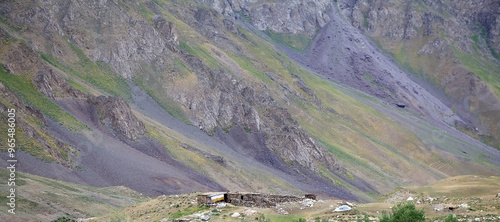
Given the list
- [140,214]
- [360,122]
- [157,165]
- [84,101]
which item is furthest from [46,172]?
[360,122]

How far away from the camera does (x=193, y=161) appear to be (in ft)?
399

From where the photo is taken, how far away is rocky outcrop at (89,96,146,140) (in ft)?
396

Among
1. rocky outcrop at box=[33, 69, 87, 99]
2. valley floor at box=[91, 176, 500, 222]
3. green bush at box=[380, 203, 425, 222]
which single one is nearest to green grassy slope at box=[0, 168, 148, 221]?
valley floor at box=[91, 176, 500, 222]

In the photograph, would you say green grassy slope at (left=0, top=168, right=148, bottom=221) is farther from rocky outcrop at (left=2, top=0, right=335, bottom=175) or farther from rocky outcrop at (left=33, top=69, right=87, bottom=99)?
rocky outcrop at (left=2, top=0, right=335, bottom=175)

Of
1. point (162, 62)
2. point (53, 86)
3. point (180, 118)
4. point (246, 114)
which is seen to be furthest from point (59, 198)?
point (162, 62)

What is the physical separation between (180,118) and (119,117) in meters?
22.3

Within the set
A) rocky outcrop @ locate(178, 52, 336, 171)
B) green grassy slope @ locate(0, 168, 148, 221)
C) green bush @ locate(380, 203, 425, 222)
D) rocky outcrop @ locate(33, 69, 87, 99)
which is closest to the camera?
green bush @ locate(380, 203, 425, 222)

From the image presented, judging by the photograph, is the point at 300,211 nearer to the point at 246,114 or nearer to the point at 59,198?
the point at 59,198

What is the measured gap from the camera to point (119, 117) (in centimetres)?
12181

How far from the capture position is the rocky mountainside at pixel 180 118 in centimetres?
10900

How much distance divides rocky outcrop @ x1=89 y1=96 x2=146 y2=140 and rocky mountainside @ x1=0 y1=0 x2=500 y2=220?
0.25 metres

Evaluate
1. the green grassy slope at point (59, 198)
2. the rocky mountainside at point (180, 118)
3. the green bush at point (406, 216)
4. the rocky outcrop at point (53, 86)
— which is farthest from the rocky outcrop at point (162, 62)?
the green bush at point (406, 216)

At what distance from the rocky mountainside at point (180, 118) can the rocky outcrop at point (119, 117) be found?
25 centimetres

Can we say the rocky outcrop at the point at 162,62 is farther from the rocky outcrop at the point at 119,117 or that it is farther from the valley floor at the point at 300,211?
the valley floor at the point at 300,211
